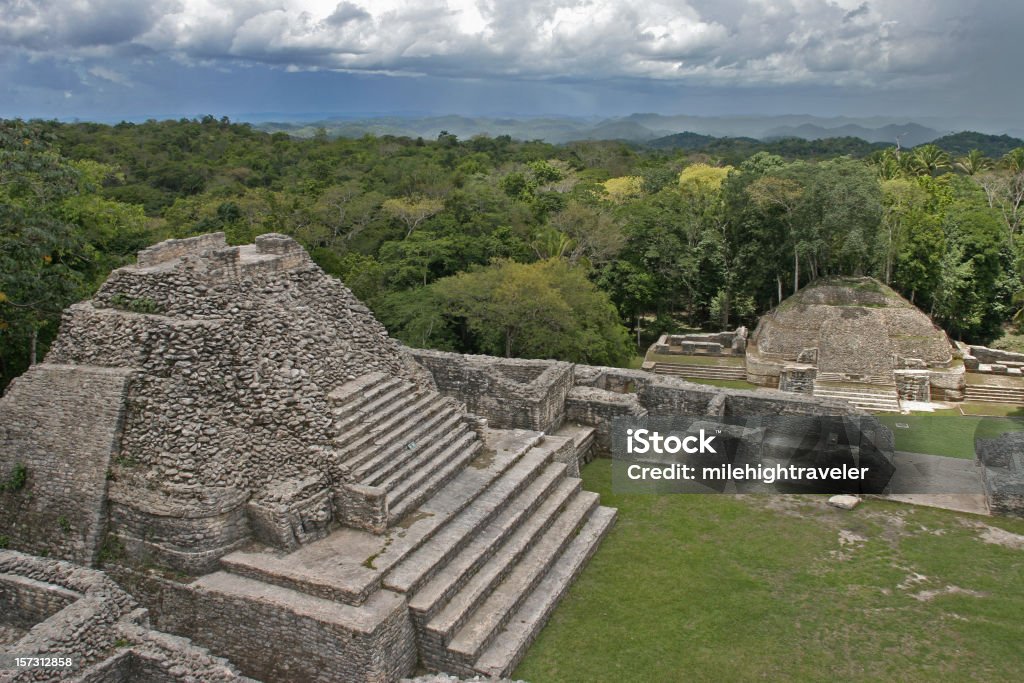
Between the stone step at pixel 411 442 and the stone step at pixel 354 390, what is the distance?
808 mm

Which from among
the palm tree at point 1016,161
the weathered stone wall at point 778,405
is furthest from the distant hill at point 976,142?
the weathered stone wall at point 778,405

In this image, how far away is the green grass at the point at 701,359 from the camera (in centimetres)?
2309

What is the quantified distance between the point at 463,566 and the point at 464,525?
29.4 inches

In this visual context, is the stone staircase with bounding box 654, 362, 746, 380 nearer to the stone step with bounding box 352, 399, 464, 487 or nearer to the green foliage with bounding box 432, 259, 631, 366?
the green foliage with bounding box 432, 259, 631, 366

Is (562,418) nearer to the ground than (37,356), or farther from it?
nearer to the ground

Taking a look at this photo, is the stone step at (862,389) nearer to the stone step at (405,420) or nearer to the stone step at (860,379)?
the stone step at (860,379)

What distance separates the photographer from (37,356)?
590 inches

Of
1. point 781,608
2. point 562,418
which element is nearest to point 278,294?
point 562,418

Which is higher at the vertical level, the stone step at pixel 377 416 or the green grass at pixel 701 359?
the stone step at pixel 377 416

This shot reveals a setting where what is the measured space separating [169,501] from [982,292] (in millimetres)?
27664

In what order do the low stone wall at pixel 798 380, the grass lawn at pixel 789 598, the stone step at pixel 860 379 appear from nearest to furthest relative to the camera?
the grass lawn at pixel 789 598
the low stone wall at pixel 798 380
the stone step at pixel 860 379

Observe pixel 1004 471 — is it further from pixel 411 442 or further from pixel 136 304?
pixel 136 304

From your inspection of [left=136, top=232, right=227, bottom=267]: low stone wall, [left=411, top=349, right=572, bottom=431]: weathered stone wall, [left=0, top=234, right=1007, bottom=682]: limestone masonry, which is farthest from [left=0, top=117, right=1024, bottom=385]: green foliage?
[left=0, top=234, right=1007, bottom=682]: limestone masonry

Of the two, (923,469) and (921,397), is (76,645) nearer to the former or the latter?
(923,469)
